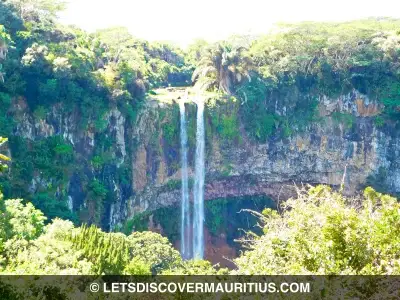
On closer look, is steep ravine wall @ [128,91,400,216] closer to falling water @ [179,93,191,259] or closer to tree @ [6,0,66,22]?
falling water @ [179,93,191,259]

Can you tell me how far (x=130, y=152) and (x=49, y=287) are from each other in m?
14.7

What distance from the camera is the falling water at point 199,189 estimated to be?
24.2 metres

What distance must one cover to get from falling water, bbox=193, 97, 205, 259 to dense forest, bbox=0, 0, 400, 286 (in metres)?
0.77

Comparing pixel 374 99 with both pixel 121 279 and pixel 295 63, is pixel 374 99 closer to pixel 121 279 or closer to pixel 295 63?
pixel 295 63

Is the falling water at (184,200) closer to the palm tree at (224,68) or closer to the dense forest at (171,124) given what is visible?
the dense forest at (171,124)

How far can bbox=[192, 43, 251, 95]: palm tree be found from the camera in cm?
2522

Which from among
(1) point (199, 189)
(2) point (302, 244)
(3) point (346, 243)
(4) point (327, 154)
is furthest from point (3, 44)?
(4) point (327, 154)

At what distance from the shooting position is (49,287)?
787cm

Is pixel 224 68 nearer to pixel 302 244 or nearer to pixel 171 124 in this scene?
pixel 171 124

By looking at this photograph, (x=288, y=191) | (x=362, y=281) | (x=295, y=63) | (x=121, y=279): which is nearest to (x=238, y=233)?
(x=288, y=191)

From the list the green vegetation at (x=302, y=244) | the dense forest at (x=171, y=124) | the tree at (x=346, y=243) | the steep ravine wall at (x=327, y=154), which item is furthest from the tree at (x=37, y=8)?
the tree at (x=346, y=243)

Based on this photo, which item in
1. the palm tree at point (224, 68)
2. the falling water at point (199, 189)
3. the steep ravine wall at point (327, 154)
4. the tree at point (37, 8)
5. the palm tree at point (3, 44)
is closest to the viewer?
the palm tree at point (3, 44)

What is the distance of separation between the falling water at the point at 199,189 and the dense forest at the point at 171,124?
772 millimetres

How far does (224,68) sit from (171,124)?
4730 millimetres
